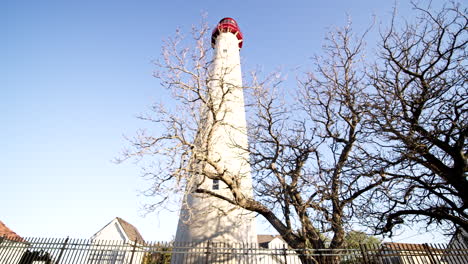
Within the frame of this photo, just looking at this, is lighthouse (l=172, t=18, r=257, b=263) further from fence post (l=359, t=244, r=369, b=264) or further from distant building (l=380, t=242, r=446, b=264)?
distant building (l=380, t=242, r=446, b=264)

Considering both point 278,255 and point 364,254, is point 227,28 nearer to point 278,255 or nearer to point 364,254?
point 278,255

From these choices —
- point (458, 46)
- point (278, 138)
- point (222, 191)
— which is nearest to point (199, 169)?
point (222, 191)

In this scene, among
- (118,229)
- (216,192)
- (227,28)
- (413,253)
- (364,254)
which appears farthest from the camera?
(118,229)

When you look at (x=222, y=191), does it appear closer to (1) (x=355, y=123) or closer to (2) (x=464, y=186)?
(1) (x=355, y=123)

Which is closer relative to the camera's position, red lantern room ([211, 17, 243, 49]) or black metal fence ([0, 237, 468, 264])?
black metal fence ([0, 237, 468, 264])

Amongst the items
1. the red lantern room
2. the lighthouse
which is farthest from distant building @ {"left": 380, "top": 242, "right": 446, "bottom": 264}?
the red lantern room

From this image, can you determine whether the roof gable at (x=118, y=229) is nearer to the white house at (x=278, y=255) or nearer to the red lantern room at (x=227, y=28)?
the white house at (x=278, y=255)

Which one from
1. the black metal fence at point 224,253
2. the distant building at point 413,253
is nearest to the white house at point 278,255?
the black metal fence at point 224,253

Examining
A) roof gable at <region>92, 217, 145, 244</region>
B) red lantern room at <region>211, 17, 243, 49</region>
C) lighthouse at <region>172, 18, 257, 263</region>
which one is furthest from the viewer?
roof gable at <region>92, 217, 145, 244</region>

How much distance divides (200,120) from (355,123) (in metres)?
5.95

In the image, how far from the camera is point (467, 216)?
23.3 feet

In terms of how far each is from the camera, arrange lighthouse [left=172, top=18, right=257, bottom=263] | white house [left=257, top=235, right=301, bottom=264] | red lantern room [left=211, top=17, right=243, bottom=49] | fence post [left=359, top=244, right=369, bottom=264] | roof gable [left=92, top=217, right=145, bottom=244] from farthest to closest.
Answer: roof gable [left=92, top=217, right=145, bottom=244], red lantern room [left=211, top=17, right=243, bottom=49], lighthouse [left=172, top=18, right=257, bottom=263], white house [left=257, top=235, right=301, bottom=264], fence post [left=359, top=244, right=369, bottom=264]

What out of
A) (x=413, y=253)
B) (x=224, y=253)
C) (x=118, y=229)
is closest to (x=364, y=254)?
(x=413, y=253)

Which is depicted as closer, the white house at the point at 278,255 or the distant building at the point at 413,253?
the distant building at the point at 413,253
